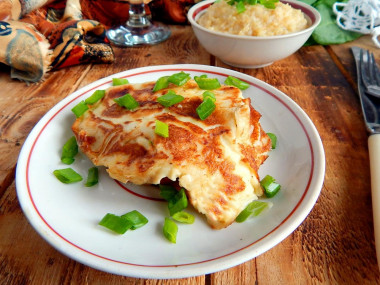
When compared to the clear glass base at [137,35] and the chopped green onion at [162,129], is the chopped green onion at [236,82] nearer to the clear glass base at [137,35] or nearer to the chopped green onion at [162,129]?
the chopped green onion at [162,129]

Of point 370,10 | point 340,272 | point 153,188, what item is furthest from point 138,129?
point 370,10

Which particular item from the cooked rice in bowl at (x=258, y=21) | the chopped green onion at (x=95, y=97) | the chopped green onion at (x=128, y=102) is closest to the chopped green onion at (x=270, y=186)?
the chopped green onion at (x=128, y=102)

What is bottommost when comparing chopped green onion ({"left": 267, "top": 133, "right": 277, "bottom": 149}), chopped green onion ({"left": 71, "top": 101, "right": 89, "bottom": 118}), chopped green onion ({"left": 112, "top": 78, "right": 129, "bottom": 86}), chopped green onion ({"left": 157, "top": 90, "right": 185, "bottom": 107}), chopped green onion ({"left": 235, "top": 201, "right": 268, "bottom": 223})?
chopped green onion ({"left": 267, "top": 133, "right": 277, "bottom": 149})

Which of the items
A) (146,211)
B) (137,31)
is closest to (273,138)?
(146,211)

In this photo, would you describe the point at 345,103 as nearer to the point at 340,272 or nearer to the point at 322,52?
the point at 322,52

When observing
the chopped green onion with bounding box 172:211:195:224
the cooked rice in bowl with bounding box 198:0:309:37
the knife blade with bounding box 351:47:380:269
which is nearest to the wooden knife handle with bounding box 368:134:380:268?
the knife blade with bounding box 351:47:380:269

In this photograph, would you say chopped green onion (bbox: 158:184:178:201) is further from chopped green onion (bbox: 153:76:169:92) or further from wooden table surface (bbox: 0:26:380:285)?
chopped green onion (bbox: 153:76:169:92)
